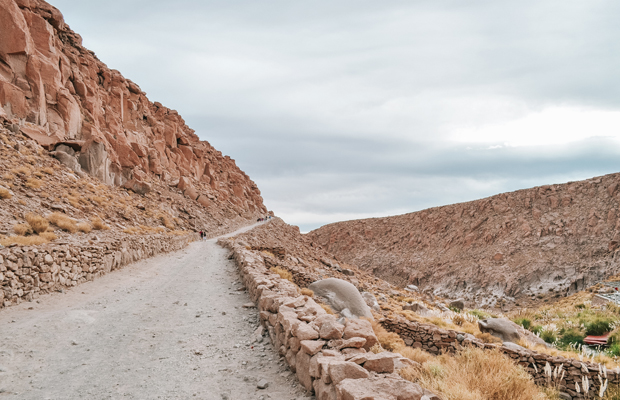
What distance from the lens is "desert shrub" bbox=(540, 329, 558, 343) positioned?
13673mm

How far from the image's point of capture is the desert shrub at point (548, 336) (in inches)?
538

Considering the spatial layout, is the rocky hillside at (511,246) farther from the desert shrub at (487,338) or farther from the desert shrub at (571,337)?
→ the desert shrub at (487,338)

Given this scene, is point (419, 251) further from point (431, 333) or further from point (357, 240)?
point (431, 333)

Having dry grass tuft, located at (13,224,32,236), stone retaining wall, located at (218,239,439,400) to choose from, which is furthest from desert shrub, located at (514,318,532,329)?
dry grass tuft, located at (13,224,32,236)

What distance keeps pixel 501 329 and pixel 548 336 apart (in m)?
4.43

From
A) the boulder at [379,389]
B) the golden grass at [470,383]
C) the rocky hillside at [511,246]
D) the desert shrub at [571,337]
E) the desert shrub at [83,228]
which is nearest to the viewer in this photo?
the boulder at [379,389]

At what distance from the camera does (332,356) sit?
3.94m

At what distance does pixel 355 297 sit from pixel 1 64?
31530 millimetres

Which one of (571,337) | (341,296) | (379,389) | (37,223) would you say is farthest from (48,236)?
(571,337)

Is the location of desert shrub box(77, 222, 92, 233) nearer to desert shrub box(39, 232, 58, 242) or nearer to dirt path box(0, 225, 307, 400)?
desert shrub box(39, 232, 58, 242)

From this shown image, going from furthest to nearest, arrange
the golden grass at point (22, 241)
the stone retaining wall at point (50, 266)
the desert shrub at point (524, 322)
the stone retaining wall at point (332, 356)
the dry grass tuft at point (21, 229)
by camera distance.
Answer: the desert shrub at point (524, 322), the dry grass tuft at point (21, 229), the golden grass at point (22, 241), the stone retaining wall at point (50, 266), the stone retaining wall at point (332, 356)

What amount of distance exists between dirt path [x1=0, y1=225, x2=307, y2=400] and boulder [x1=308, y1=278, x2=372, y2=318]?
9.97 feet

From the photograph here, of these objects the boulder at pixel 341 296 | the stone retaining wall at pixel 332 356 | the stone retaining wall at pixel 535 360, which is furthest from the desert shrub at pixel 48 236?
the stone retaining wall at pixel 535 360

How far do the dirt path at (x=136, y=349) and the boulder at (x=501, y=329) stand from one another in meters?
8.71
